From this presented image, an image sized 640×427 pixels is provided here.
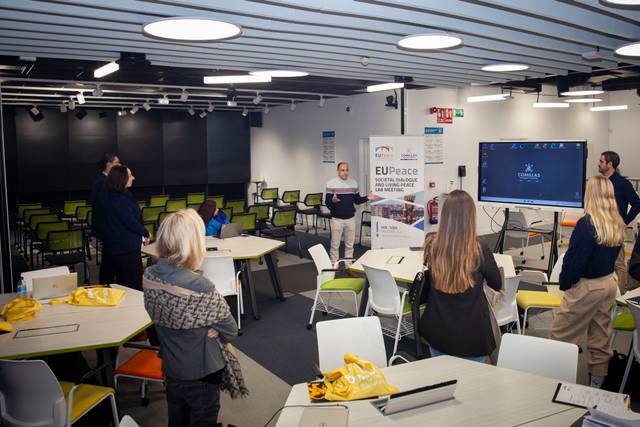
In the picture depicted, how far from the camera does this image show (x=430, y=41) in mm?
4156

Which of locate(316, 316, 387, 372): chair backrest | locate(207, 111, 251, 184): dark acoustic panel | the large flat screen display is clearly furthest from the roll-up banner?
locate(207, 111, 251, 184): dark acoustic panel

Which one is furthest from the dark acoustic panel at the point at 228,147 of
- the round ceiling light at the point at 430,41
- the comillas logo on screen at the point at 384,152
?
the round ceiling light at the point at 430,41

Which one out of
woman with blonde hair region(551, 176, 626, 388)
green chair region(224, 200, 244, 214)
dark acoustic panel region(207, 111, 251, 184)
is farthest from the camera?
dark acoustic panel region(207, 111, 251, 184)

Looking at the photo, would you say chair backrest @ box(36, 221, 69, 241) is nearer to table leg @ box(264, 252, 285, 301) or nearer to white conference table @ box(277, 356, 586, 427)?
table leg @ box(264, 252, 285, 301)

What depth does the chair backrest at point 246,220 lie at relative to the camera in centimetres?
860

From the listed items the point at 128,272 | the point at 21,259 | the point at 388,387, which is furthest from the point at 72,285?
the point at 21,259

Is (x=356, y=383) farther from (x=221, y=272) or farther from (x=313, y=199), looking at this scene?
(x=313, y=199)

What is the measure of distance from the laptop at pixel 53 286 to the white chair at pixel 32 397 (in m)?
1.26

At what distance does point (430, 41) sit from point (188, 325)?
2.90 m

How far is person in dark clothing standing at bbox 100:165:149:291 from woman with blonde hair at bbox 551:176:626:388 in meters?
3.90

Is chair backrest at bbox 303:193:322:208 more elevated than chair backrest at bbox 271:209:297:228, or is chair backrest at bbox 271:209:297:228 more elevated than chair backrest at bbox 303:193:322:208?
chair backrest at bbox 303:193:322:208

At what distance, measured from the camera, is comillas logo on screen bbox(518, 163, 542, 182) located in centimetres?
683

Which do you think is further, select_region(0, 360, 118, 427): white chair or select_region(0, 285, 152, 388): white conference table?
select_region(0, 285, 152, 388): white conference table

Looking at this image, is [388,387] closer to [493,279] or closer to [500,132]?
[493,279]
